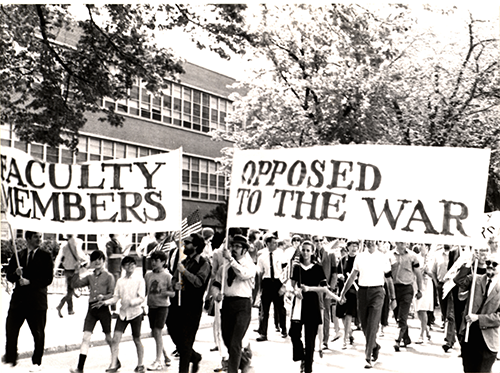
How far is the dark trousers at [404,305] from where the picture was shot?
13.3 m

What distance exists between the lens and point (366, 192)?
8852 mm

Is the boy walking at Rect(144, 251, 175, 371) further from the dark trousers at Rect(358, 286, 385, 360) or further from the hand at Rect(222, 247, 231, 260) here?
the dark trousers at Rect(358, 286, 385, 360)

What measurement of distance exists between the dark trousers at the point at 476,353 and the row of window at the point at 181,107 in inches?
1431

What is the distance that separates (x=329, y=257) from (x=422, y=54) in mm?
20139

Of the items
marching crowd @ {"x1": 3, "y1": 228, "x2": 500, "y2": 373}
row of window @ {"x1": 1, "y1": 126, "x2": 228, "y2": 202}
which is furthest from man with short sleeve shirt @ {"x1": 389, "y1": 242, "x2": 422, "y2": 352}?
row of window @ {"x1": 1, "y1": 126, "x2": 228, "y2": 202}

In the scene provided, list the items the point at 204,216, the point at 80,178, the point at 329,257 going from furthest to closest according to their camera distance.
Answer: the point at 204,216 → the point at 329,257 → the point at 80,178

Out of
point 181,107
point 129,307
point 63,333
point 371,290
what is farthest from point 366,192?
point 181,107

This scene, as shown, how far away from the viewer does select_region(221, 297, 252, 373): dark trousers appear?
9.27 meters

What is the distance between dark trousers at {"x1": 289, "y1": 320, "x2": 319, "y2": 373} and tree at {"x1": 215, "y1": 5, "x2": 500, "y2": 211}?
14984 millimetres

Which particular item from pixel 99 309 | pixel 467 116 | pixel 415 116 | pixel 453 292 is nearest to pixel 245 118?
pixel 415 116

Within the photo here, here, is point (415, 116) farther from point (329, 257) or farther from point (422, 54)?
point (329, 257)

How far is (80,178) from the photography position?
995cm

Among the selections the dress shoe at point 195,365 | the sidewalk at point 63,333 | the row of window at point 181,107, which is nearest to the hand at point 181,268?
the dress shoe at point 195,365

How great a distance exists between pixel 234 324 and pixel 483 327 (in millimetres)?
2937
